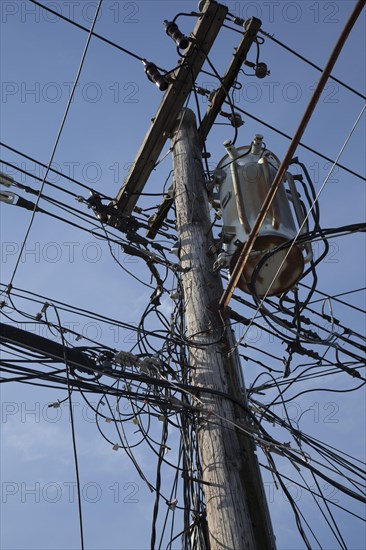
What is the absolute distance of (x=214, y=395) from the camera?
451 centimetres

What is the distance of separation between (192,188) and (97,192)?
0.98 meters

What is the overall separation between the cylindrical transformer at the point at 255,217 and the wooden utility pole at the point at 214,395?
210mm

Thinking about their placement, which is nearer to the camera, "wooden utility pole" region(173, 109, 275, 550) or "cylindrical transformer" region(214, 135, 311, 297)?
"wooden utility pole" region(173, 109, 275, 550)

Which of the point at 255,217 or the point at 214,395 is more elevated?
the point at 255,217

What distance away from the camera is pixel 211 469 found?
4.21 metres

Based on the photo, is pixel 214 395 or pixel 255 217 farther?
pixel 255 217

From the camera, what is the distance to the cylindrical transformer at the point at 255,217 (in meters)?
5.05

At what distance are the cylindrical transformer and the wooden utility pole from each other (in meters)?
0.21

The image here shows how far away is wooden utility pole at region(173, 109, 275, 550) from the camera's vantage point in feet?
13.1

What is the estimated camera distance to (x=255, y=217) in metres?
5.16

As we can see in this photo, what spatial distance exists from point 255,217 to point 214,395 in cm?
140

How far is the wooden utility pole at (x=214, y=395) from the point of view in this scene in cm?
398

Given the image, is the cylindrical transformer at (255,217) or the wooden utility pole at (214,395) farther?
the cylindrical transformer at (255,217)

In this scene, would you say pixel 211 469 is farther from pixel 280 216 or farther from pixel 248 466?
pixel 280 216
